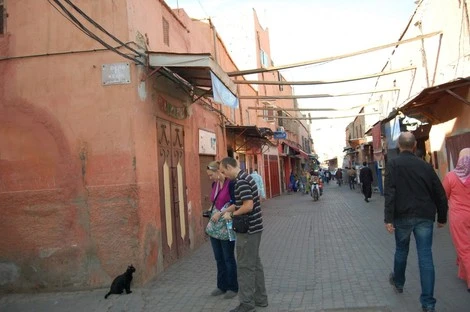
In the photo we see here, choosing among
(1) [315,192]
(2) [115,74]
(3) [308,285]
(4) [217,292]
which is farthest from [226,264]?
(1) [315,192]

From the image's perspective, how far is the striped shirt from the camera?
482 cm

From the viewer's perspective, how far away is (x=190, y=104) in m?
9.58

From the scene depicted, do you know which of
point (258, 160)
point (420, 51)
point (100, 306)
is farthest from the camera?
point (258, 160)

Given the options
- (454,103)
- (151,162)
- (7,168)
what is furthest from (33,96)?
(454,103)

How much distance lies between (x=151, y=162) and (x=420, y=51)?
30.4 feet

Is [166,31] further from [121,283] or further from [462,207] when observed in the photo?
[462,207]

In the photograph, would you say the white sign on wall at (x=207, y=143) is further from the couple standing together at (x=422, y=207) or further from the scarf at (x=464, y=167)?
the scarf at (x=464, y=167)

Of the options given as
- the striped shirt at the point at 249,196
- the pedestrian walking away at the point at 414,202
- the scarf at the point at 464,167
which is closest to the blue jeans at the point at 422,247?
the pedestrian walking away at the point at 414,202

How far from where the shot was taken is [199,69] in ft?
23.9

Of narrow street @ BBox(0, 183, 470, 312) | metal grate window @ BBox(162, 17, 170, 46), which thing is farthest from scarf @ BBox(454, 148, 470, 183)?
metal grate window @ BBox(162, 17, 170, 46)

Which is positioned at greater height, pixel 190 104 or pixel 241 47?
pixel 241 47

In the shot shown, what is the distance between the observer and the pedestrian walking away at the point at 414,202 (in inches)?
176

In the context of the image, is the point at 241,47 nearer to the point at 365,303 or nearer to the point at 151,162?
the point at 151,162

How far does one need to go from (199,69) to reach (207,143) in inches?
159
